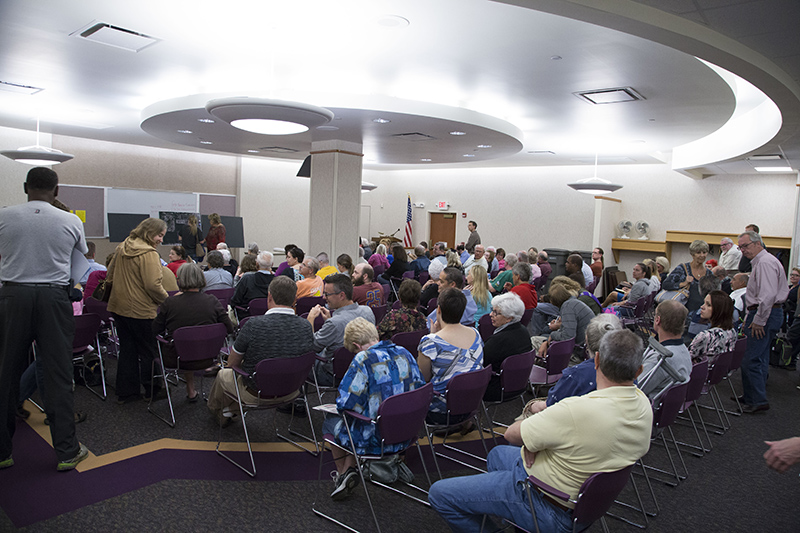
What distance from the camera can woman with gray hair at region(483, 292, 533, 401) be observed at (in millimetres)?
4086

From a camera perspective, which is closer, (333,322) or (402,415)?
(402,415)

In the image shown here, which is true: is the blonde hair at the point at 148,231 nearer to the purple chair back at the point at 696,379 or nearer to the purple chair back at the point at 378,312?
the purple chair back at the point at 378,312

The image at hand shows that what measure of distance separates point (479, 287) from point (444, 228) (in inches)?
460

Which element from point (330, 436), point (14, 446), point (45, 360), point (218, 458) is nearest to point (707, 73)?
point (330, 436)

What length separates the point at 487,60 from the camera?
5527 millimetres

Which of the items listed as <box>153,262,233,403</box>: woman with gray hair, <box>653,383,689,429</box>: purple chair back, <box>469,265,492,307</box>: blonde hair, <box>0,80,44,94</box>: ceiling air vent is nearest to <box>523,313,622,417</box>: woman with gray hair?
<box>653,383,689,429</box>: purple chair back

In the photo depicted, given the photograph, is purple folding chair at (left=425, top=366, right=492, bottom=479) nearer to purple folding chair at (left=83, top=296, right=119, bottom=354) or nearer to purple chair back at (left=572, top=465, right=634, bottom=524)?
purple chair back at (left=572, top=465, right=634, bottom=524)

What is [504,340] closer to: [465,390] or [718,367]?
[465,390]

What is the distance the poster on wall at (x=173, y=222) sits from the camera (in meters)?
14.1

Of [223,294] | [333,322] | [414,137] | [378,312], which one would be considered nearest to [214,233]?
[414,137]

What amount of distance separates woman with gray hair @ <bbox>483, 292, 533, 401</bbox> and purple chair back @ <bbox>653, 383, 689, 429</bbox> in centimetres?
106

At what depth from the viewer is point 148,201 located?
13938mm

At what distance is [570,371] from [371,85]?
5.23m

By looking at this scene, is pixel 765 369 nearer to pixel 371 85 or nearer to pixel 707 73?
pixel 707 73
